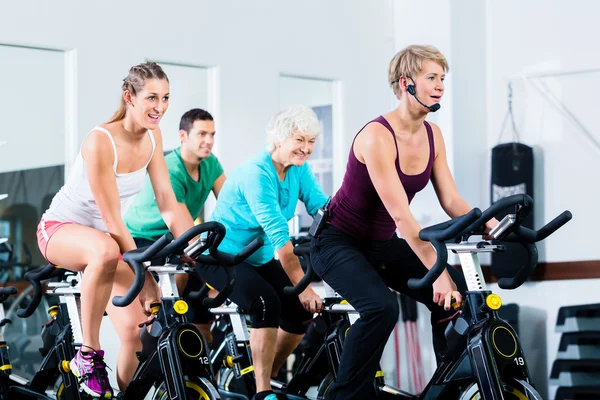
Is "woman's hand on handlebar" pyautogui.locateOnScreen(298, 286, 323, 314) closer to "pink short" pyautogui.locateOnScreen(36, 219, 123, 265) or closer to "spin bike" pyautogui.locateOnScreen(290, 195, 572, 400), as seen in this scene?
"pink short" pyautogui.locateOnScreen(36, 219, 123, 265)

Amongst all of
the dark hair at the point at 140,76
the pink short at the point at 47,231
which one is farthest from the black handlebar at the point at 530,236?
the pink short at the point at 47,231

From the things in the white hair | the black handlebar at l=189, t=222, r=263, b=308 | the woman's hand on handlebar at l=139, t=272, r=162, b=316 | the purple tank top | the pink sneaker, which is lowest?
the pink sneaker

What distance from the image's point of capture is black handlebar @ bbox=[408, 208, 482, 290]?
268 cm

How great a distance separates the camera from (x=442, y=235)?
273 centimetres

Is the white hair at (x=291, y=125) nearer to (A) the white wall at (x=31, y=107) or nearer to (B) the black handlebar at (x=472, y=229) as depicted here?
(B) the black handlebar at (x=472, y=229)

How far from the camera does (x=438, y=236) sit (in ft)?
8.96

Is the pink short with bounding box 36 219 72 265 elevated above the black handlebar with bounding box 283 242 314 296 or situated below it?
above

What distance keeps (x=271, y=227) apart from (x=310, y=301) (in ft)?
1.17

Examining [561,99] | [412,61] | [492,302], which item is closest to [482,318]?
[492,302]

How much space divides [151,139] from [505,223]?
1375 mm

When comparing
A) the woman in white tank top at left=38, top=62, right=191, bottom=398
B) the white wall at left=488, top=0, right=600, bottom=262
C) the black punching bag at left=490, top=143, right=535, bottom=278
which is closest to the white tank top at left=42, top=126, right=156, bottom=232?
the woman in white tank top at left=38, top=62, right=191, bottom=398

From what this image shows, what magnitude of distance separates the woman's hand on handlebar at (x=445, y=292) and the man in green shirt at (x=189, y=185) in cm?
158

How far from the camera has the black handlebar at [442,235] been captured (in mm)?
2684

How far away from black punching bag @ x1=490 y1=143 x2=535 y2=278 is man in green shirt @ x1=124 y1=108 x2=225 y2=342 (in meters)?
2.16
